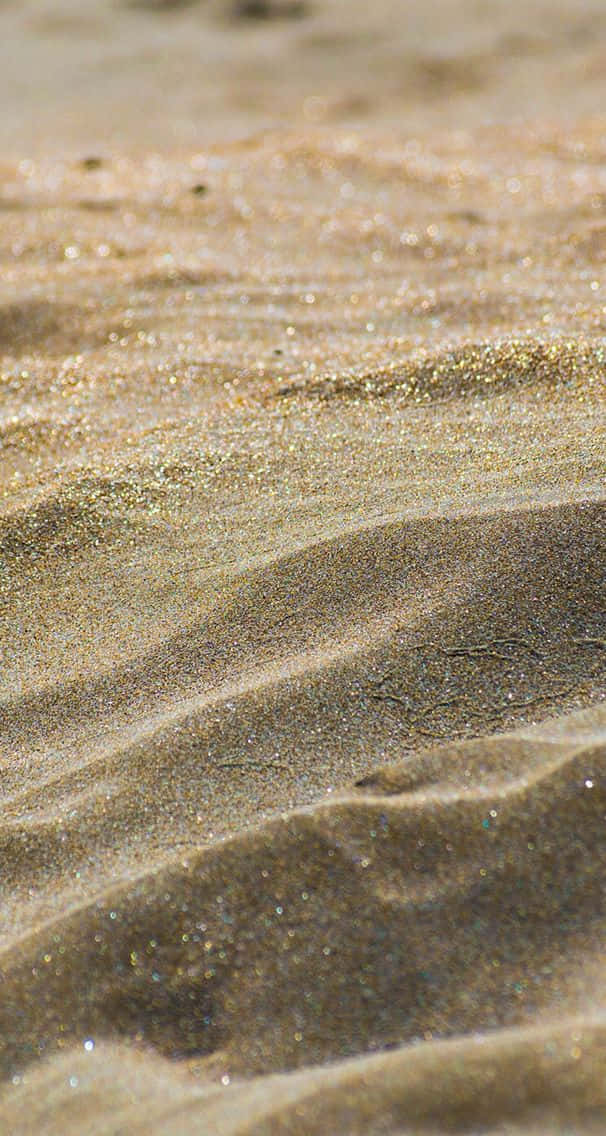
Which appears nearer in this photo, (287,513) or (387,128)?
(287,513)

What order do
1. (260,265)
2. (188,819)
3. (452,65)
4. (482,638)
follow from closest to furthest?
(188,819) → (482,638) → (260,265) → (452,65)

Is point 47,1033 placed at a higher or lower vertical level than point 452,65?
lower

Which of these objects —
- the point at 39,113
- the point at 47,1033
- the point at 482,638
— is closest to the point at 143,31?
the point at 39,113

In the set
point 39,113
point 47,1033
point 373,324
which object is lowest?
point 47,1033

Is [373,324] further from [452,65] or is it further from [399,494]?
[452,65]

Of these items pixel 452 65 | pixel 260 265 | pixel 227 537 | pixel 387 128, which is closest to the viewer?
pixel 227 537

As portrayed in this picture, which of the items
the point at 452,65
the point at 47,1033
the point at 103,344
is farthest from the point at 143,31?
the point at 47,1033
